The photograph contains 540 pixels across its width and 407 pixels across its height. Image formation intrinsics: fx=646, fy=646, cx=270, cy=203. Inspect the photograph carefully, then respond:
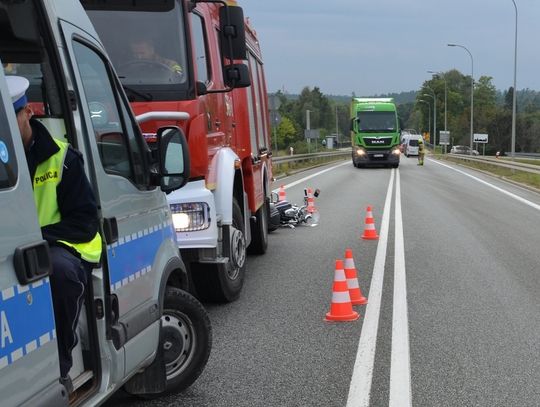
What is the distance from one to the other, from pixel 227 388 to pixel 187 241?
1.55 m

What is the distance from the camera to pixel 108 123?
3.48 metres

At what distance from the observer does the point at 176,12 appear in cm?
580

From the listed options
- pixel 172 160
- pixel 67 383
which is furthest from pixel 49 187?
pixel 172 160

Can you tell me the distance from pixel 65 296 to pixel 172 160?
1.43 metres

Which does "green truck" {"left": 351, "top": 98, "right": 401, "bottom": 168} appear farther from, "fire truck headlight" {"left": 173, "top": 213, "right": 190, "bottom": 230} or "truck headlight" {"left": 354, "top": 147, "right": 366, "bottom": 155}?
"fire truck headlight" {"left": 173, "top": 213, "right": 190, "bottom": 230}

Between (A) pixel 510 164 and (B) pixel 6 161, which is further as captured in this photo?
(A) pixel 510 164

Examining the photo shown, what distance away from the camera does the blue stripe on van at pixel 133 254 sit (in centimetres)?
320

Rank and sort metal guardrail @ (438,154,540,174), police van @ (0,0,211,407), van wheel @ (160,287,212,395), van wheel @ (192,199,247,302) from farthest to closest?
metal guardrail @ (438,154,540,174), van wheel @ (192,199,247,302), van wheel @ (160,287,212,395), police van @ (0,0,211,407)

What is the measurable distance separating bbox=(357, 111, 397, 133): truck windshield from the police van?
32.6 metres

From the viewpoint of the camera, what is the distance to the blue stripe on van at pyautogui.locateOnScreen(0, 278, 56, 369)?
2172 mm

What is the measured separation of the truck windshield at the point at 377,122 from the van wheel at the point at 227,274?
3004cm

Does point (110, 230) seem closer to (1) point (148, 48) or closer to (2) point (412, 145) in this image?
(1) point (148, 48)

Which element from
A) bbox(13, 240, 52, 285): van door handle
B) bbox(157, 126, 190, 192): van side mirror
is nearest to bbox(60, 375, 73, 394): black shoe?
bbox(13, 240, 52, 285): van door handle

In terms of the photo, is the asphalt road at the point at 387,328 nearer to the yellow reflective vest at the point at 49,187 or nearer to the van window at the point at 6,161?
the yellow reflective vest at the point at 49,187
